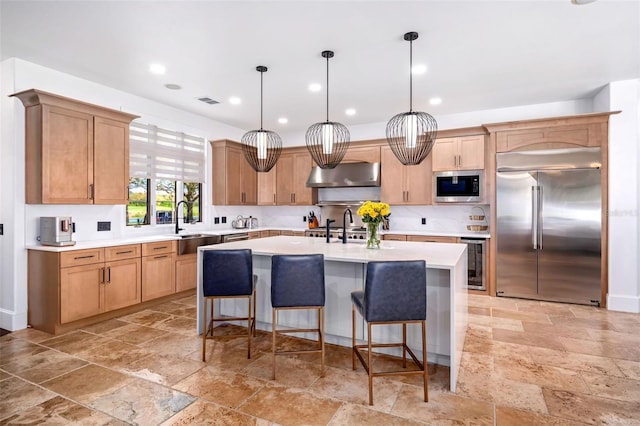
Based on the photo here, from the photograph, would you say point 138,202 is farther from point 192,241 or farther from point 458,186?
point 458,186

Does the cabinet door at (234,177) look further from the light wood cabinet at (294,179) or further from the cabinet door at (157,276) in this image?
the cabinet door at (157,276)

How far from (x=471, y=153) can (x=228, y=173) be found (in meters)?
4.08

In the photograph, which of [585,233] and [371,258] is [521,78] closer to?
[585,233]

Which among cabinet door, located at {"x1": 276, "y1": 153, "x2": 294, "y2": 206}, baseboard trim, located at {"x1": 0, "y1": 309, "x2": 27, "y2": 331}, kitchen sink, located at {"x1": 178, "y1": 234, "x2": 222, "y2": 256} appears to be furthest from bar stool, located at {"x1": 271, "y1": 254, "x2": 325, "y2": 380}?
cabinet door, located at {"x1": 276, "y1": 153, "x2": 294, "y2": 206}

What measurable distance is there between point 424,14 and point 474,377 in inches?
115

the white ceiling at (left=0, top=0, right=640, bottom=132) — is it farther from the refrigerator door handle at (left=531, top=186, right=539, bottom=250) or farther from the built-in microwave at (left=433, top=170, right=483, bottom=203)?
the refrigerator door handle at (left=531, top=186, right=539, bottom=250)

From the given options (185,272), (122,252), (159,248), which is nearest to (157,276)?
(159,248)

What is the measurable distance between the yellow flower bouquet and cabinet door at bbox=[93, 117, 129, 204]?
10.1ft

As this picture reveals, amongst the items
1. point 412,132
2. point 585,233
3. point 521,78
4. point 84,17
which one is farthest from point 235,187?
point 585,233

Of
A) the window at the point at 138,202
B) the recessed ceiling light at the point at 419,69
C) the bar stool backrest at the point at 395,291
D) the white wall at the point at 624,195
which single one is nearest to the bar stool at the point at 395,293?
the bar stool backrest at the point at 395,291

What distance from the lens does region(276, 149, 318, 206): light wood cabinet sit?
22.6 feet

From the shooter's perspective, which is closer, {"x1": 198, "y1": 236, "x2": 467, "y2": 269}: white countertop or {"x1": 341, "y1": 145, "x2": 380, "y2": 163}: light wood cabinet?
{"x1": 198, "y1": 236, "x2": 467, "y2": 269}: white countertop

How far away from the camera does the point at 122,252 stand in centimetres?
421

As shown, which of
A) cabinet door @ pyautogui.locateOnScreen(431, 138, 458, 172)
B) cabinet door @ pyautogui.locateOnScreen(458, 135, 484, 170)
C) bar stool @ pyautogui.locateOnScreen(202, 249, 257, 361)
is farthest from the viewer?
cabinet door @ pyautogui.locateOnScreen(431, 138, 458, 172)
